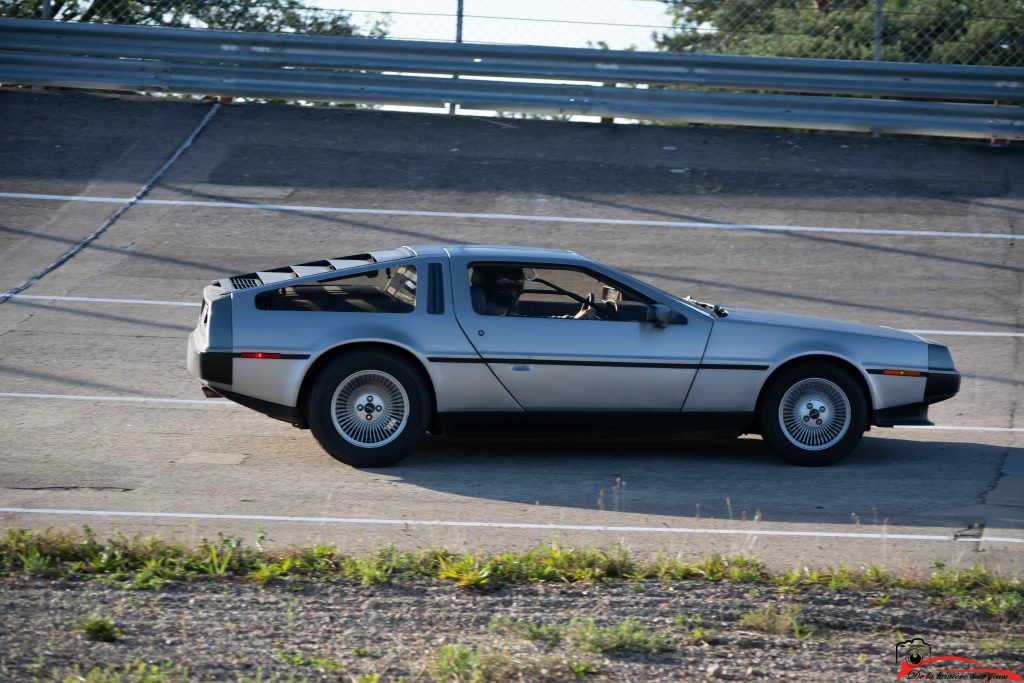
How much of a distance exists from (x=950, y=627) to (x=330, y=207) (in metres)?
10.5

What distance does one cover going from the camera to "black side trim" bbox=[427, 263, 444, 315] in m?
7.58

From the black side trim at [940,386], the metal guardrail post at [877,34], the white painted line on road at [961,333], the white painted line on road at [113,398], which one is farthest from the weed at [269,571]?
the metal guardrail post at [877,34]

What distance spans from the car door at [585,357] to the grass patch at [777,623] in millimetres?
2742

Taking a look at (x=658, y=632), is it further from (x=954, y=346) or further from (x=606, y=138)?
(x=606, y=138)

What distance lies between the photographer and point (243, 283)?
7805mm

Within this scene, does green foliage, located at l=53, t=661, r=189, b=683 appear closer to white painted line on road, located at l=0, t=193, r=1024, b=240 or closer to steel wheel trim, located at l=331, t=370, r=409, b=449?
steel wheel trim, located at l=331, t=370, r=409, b=449

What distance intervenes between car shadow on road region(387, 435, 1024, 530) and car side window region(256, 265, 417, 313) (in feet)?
3.66

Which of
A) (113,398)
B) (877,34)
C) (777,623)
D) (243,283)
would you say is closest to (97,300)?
(113,398)

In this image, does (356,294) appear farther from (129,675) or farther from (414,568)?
(129,675)

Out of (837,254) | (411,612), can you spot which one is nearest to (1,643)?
(411,612)

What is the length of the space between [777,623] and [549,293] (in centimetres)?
340

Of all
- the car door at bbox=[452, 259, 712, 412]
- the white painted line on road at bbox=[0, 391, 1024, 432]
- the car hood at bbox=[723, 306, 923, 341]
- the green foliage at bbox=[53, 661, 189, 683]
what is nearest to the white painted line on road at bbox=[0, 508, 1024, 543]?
the car door at bbox=[452, 259, 712, 412]

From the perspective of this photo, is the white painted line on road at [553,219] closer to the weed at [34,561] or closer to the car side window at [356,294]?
the car side window at [356,294]

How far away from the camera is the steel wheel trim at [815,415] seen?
7.82 m
